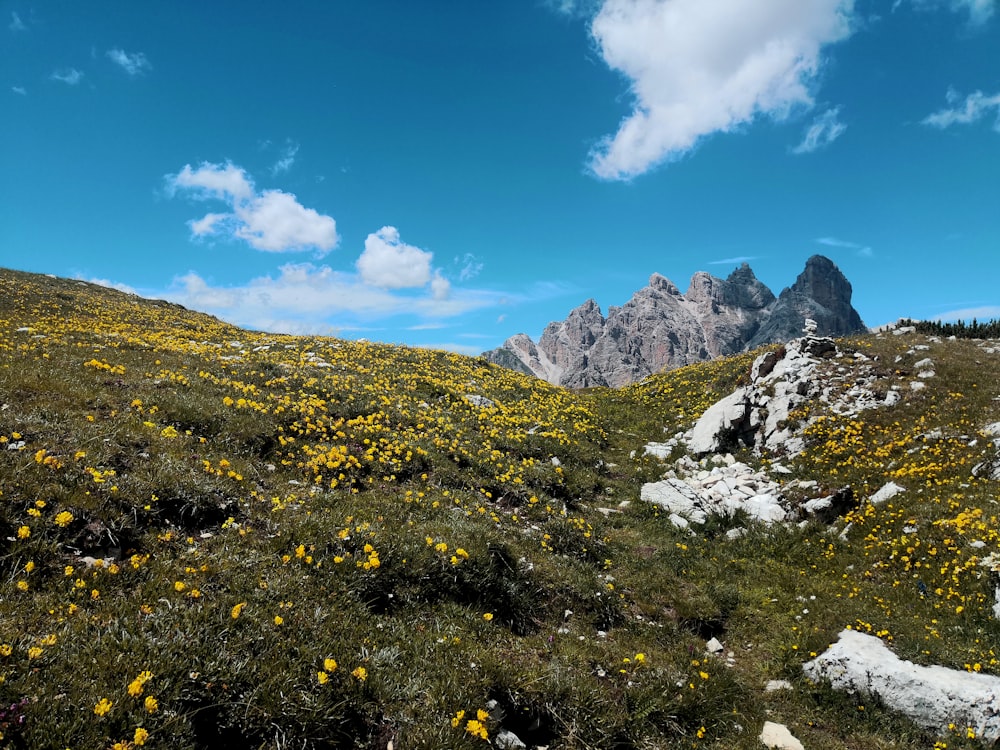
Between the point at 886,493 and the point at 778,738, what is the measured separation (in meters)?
8.95

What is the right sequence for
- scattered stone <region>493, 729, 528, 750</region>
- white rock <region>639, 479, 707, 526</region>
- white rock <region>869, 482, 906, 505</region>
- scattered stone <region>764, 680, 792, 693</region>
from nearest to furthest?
scattered stone <region>493, 729, 528, 750</region>, scattered stone <region>764, 680, 792, 693</region>, white rock <region>869, 482, 906, 505</region>, white rock <region>639, 479, 707, 526</region>

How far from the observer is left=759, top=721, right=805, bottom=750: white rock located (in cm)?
696

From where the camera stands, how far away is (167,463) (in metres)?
8.91

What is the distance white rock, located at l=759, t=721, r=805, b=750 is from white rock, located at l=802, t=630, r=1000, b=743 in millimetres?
1575

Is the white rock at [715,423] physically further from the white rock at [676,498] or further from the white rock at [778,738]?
the white rock at [778,738]

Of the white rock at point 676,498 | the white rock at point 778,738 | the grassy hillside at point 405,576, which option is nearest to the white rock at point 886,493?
the grassy hillside at point 405,576

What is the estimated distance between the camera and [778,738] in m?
7.12

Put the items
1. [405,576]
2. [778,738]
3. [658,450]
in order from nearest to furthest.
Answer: [778,738] < [405,576] < [658,450]

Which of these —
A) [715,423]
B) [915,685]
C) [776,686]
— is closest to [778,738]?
[776,686]

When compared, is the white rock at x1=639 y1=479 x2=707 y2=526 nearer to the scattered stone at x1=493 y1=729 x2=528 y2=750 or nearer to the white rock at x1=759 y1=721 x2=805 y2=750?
the white rock at x1=759 y1=721 x2=805 y2=750

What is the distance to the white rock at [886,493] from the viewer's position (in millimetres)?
12872

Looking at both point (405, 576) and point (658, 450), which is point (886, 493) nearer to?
point (658, 450)

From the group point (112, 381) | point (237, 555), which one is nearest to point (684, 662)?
point (237, 555)

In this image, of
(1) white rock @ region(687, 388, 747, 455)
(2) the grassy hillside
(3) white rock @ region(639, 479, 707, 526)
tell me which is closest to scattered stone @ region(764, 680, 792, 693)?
(2) the grassy hillside
